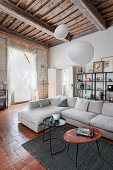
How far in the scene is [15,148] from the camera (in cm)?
201

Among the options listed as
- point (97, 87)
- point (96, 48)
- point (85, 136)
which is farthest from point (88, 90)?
point (85, 136)

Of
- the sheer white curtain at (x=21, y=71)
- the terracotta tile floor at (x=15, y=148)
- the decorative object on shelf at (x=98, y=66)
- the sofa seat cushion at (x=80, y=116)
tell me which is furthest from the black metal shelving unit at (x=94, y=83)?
the terracotta tile floor at (x=15, y=148)

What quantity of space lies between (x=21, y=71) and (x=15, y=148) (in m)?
4.11

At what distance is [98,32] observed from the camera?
4500 mm

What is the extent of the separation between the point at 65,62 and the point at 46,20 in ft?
8.00

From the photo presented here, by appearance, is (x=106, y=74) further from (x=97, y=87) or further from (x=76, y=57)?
(x=76, y=57)

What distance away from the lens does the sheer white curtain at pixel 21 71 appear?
16.5 feet

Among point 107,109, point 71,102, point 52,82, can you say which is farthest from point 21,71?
point 107,109

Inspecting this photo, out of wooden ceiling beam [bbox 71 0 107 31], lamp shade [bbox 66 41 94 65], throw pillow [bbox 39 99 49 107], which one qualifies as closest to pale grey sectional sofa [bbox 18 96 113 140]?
throw pillow [bbox 39 99 49 107]

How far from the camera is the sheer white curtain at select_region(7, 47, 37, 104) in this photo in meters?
5.02

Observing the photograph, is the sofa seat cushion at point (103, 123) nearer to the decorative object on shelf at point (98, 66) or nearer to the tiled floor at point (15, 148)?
the tiled floor at point (15, 148)

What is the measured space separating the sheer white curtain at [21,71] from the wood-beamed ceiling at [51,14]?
111 cm

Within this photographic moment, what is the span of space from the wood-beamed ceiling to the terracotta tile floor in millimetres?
3430

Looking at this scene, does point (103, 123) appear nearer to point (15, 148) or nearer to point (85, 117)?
point (85, 117)
